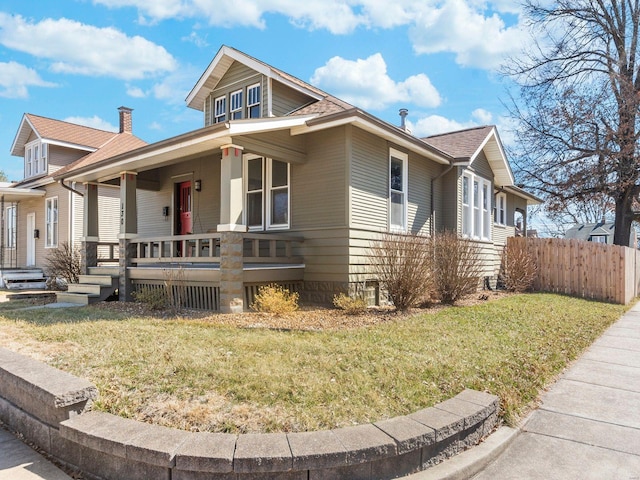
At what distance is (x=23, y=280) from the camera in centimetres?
1530

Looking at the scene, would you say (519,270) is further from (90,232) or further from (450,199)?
(90,232)

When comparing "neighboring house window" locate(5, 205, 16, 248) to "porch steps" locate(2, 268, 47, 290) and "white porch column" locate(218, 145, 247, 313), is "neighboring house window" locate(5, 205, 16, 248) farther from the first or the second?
"white porch column" locate(218, 145, 247, 313)

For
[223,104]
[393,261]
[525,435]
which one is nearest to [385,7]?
[223,104]

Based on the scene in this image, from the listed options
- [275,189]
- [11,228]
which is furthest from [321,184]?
[11,228]

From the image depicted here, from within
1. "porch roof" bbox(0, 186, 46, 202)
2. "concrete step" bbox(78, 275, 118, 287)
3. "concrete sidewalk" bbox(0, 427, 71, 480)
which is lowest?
"concrete sidewalk" bbox(0, 427, 71, 480)

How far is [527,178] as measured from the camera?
20547mm

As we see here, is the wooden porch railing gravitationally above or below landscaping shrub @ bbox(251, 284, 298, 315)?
above

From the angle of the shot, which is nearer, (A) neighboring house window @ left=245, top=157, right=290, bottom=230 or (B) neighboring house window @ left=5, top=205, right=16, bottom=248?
(A) neighboring house window @ left=245, top=157, right=290, bottom=230

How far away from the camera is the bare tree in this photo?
1755cm

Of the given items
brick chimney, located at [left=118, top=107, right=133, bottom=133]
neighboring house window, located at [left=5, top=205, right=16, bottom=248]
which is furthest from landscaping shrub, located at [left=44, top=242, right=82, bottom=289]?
brick chimney, located at [left=118, top=107, right=133, bottom=133]

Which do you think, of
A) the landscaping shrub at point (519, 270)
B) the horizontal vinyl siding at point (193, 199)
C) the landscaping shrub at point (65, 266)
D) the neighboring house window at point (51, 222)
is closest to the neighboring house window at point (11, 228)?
the neighboring house window at point (51, 222)

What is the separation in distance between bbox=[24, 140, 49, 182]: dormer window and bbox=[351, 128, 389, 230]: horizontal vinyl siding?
1538 cm

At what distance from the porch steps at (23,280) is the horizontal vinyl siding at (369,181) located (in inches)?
504

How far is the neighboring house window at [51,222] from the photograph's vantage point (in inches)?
650
